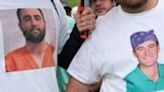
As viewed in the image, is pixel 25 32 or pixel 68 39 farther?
pixel 68 39

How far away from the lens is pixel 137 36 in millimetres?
1660

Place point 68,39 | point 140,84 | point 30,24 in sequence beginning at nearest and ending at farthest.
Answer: point 140,84 < point 30,24 < point 68,39

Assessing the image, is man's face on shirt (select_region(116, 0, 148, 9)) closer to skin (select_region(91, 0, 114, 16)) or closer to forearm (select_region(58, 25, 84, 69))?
forearm (select_region(58, 25, 84, 69))

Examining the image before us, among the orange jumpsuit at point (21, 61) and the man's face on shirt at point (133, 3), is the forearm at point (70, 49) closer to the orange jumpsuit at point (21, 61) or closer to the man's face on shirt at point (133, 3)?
the orange jumpsuit at point (21, 61)

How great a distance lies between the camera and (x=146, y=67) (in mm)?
1654

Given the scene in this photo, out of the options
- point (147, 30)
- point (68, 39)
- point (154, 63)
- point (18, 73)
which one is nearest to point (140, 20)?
point (147, 30)

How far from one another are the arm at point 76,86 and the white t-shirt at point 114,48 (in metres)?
0.02

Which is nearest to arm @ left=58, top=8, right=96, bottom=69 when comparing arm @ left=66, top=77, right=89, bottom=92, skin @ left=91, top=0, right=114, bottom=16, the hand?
the hand

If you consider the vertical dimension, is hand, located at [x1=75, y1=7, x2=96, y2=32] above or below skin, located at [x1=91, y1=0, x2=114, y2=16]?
above

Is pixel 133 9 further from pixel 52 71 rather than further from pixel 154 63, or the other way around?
pixel 52 71

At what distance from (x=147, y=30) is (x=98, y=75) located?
27 centimetres

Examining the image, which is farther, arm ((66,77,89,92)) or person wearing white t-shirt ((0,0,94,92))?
arm ((66,77,89,92))

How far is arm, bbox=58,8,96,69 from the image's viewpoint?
173 cm

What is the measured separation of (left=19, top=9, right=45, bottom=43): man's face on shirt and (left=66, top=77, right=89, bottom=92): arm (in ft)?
0.71
